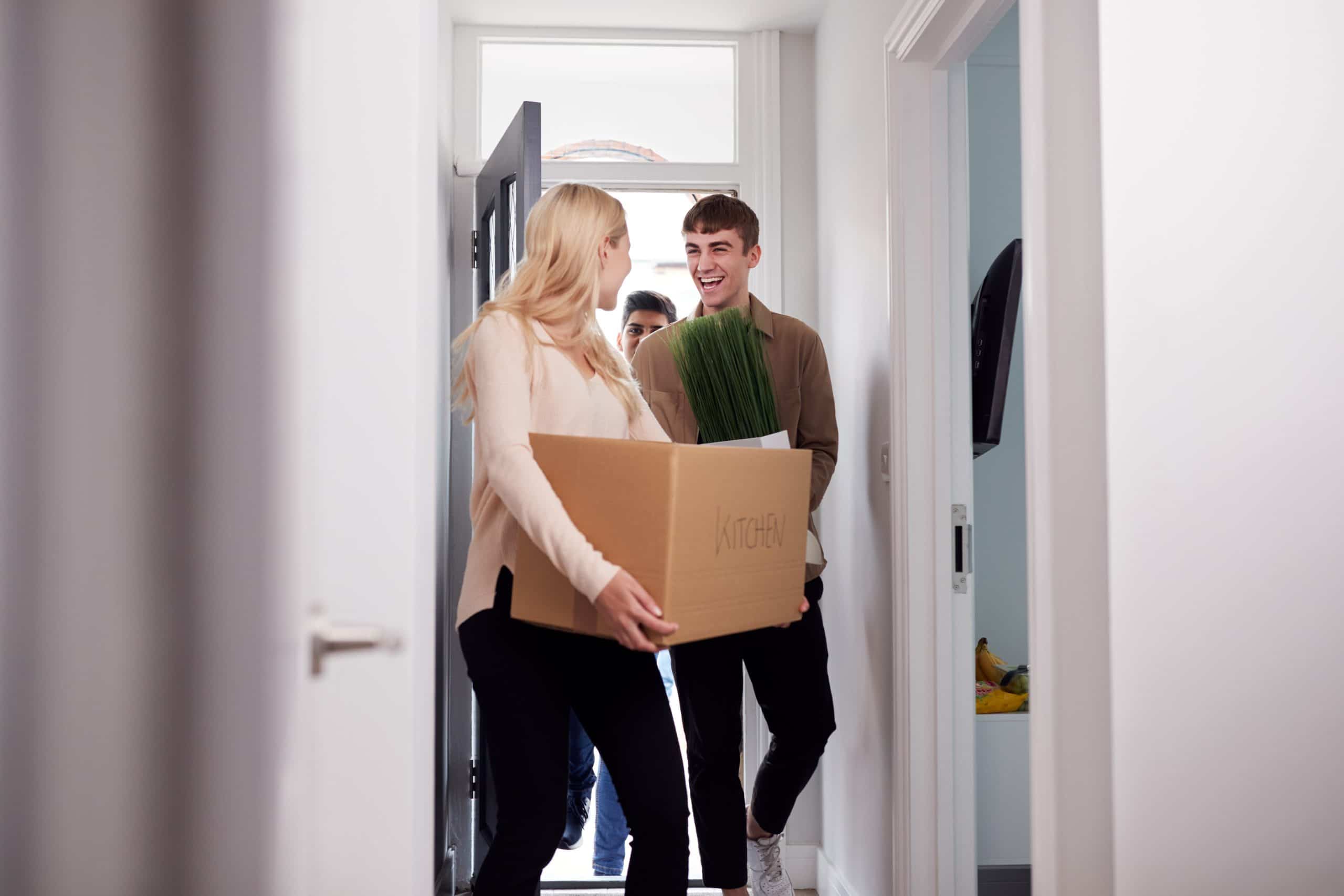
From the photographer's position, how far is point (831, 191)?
2576 mm

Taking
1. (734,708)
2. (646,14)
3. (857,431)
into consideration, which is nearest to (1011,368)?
(857,431)

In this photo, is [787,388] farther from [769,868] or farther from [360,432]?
[360,432]

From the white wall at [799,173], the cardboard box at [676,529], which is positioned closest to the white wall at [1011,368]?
the white wall at [799,173]

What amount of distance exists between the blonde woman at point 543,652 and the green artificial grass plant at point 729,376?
488mm

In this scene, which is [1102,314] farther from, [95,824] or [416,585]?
[95,824]

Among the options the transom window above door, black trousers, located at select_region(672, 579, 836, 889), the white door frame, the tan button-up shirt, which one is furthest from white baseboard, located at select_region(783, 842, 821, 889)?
the transom window above door

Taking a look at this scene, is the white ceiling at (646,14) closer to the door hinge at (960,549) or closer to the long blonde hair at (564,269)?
the long blonde hair at (564,269)

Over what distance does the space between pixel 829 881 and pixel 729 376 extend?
1492 mm

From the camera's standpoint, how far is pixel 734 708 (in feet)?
6.63

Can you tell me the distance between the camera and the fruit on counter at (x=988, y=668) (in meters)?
2.43

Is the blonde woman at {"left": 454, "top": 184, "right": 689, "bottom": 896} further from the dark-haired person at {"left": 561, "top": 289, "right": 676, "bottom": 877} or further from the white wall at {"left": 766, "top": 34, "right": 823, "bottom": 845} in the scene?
the white wall at {"left": 766, "top": 34, "right": 823, "bottom": 845}

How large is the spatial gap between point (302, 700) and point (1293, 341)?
1222 millimetres

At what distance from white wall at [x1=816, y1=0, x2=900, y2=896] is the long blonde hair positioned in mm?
766

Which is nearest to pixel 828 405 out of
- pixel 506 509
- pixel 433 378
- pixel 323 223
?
pixel 506 509
